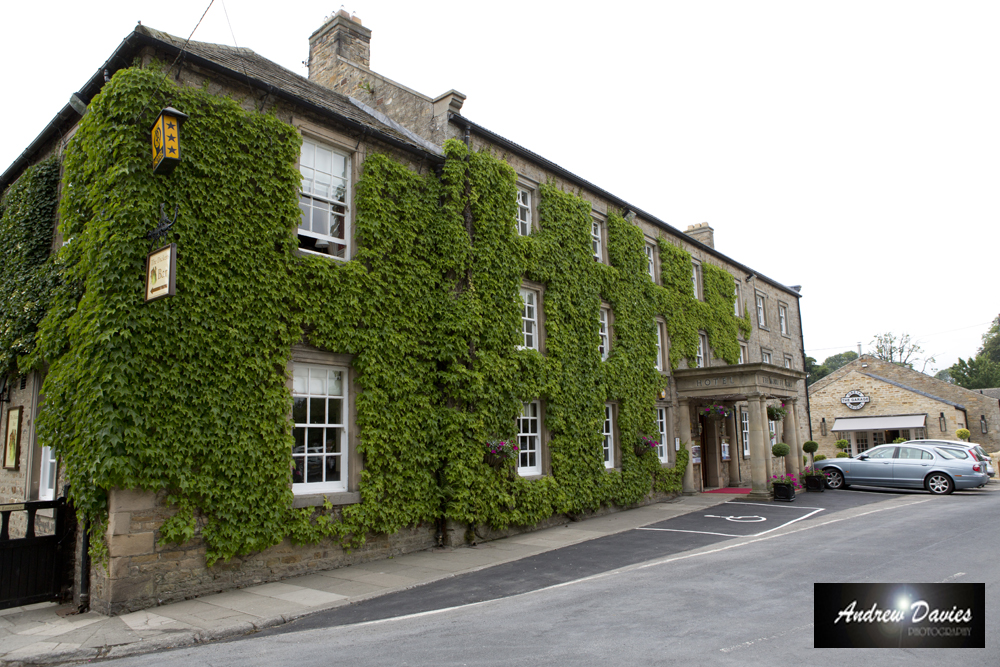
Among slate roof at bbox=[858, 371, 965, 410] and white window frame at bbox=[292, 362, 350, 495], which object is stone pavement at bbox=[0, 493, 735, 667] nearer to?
white window frame at bbox=[292, 362, 350, 495]

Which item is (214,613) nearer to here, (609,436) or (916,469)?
(609,436)

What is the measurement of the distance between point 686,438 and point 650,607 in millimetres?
Result: 14263

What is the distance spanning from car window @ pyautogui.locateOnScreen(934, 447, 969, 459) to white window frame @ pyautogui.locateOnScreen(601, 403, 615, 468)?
10.6 m

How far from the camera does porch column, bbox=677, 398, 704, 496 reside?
20.5 m

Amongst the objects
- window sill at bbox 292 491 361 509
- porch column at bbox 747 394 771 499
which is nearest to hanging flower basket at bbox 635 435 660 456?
porch column at bbox 747 394 771 499

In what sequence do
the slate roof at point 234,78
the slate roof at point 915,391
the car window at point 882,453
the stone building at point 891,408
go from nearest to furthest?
the slate roof at point 234,78
the car window at point 882,453
the stone building at point 891,408
the slate roof at point 915,391

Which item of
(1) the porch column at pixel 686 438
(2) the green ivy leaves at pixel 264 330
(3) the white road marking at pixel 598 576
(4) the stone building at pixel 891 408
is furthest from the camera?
(4) the stone building at pixel 891 408

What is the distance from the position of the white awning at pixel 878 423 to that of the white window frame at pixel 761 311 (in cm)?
1441

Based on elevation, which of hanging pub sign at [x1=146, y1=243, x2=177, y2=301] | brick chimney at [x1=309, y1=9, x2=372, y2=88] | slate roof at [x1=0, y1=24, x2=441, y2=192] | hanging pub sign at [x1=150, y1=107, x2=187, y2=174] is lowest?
hanging pub sign at [x1=146, y1=243, x2=177, y2=301]

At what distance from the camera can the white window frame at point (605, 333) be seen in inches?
722

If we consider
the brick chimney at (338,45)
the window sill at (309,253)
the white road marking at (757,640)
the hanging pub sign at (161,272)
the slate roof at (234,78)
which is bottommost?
the white road marking at (757,640)

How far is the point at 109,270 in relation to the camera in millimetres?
8812

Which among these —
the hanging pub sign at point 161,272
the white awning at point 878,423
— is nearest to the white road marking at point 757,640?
the hanging pub sign at point 161,272

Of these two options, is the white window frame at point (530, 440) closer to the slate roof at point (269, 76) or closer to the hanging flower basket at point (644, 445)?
the hanging flower basket at point (644, 445)
